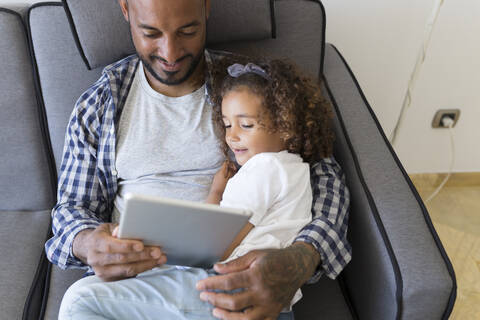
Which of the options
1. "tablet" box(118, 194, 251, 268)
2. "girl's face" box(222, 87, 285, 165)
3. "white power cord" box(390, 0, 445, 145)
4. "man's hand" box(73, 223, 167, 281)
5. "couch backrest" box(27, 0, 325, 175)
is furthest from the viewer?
"white power cord" box(390, 0, 445, 145)

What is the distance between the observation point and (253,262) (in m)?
0.89

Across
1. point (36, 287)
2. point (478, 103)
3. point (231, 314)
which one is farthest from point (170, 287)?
point (478, 103)

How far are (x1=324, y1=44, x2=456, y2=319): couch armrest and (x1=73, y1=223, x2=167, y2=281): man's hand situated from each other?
50 cm

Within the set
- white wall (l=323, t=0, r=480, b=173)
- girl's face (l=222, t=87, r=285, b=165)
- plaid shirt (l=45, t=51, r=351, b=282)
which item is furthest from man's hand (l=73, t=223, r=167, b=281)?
white wall (l=323, t=0, r=480, b=173)

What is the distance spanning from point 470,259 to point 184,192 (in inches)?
51.6

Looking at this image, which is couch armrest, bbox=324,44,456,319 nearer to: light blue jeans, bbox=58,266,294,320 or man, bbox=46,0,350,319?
man, bbox=46,0,350,319

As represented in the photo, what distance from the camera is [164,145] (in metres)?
1.14

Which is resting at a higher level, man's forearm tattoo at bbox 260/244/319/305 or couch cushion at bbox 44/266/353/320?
man's forearm tattoo at bbox 260/244/319/305

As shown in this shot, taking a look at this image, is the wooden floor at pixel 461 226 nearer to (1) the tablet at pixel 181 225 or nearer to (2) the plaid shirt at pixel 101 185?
(2) the plaid shirt at pixel 101 185

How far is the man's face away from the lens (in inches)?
39.0

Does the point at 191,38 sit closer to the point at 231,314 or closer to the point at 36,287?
the point at 231,314

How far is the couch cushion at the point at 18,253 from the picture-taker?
109cm

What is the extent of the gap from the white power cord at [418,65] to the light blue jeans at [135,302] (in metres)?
1.30

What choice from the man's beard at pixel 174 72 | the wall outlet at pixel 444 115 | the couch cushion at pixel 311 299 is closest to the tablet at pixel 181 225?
the couch cushion at pixel 311 299
